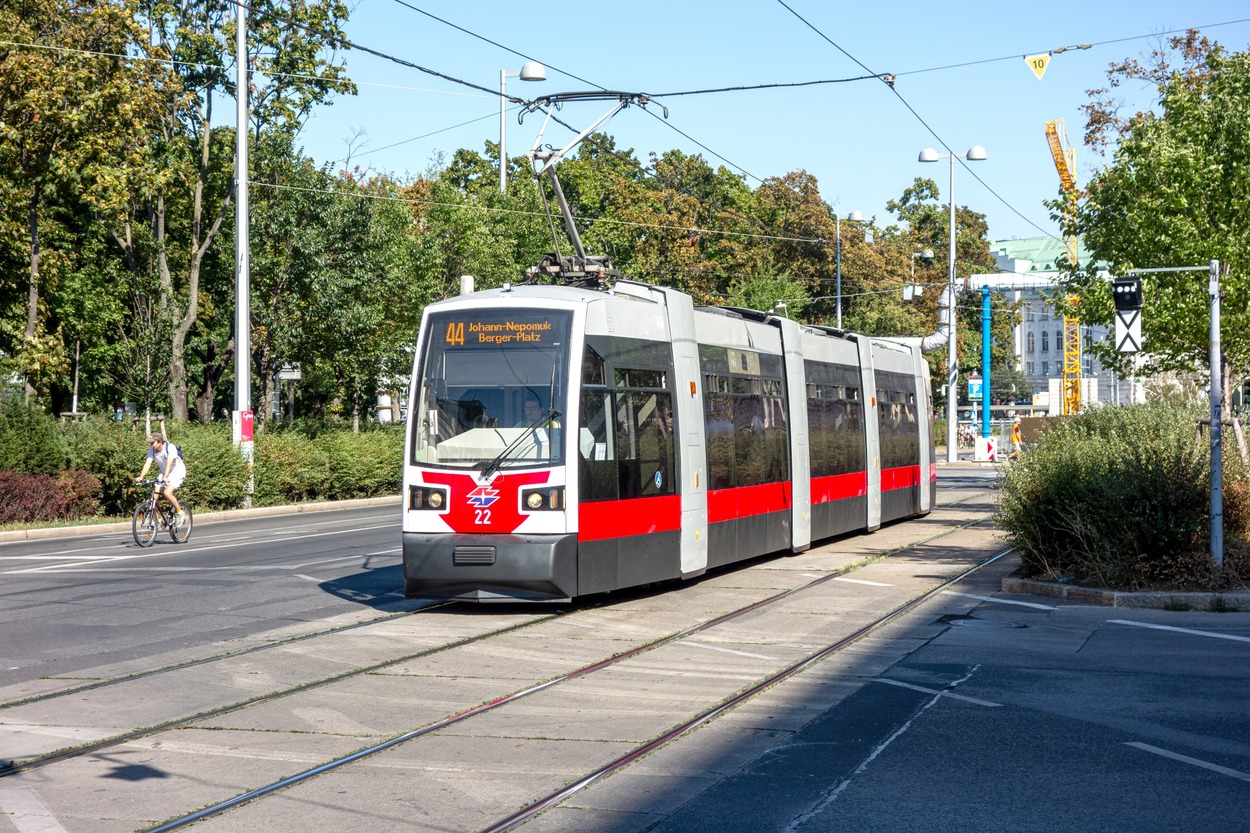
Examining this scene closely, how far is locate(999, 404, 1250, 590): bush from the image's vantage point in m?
14.3

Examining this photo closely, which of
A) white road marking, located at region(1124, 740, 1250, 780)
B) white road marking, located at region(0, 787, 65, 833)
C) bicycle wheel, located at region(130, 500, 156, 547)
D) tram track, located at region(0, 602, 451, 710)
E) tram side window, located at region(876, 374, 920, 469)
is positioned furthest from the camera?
tram side window, located at region(876, 374, 920, 469)

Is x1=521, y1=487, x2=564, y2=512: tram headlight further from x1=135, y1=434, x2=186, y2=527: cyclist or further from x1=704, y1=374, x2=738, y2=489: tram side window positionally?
x1=135, y1=434, x2=186, y2=527: cyclist

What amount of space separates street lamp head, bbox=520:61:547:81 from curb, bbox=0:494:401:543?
37.2 ft

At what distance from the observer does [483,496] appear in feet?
42.2

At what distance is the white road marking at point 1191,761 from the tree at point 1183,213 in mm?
17700

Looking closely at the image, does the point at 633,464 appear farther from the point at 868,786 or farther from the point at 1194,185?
the point at 1194,185

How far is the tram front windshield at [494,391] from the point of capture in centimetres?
1293

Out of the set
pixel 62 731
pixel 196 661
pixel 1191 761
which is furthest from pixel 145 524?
pixel 1191 761

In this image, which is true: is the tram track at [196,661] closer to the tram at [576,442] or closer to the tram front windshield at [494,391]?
the tram at [576,442]

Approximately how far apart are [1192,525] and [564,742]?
8964 millimetres

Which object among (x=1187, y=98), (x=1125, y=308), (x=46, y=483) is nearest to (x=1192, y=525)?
(x=1125, y=308)

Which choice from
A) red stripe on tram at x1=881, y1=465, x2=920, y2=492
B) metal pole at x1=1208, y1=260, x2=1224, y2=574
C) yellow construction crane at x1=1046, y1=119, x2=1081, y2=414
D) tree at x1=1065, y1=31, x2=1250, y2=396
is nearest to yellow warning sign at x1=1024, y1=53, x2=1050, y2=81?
tree at x1=1065, y1=31, x2=1250, y2=396

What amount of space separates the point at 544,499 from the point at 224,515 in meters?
19.4

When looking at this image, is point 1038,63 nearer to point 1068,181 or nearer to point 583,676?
point 583,676
